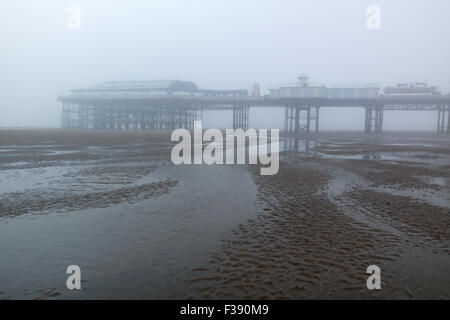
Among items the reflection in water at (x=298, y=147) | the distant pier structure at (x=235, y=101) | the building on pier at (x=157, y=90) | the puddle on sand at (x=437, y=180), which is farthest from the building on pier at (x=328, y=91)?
the puddle on sand at (x=437, y=180)

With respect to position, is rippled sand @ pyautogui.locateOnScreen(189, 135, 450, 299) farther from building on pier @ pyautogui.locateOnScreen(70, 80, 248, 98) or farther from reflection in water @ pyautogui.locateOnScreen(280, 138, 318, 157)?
building on pier @ pyautogui.locateOnScreen(70, 80, 248, 98)

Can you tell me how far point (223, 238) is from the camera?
4.76 meters

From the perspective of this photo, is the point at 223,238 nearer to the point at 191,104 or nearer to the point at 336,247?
the point at 336,247

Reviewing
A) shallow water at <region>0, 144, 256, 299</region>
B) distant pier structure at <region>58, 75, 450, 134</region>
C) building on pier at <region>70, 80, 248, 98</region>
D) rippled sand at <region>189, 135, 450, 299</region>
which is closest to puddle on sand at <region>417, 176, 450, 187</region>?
rippled sand at <region>189, 135, 450, 299</region>

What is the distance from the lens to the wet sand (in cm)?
332

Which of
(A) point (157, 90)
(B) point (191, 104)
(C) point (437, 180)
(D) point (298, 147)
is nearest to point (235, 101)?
(B) point (191, 104)

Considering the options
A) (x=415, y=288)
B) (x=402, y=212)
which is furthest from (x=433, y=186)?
(x=415, y=288)

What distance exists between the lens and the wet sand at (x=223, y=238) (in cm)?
332

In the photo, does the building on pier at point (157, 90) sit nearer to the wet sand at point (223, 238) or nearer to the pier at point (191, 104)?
the pier at point (191, 104)

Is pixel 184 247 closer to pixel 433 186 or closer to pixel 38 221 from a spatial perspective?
pixel 38 221

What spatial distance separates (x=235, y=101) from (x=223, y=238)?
2302 inches

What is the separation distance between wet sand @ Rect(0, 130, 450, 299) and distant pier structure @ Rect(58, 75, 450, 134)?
4948 centimetres

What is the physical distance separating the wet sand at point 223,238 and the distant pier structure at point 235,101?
4948 centimetres
